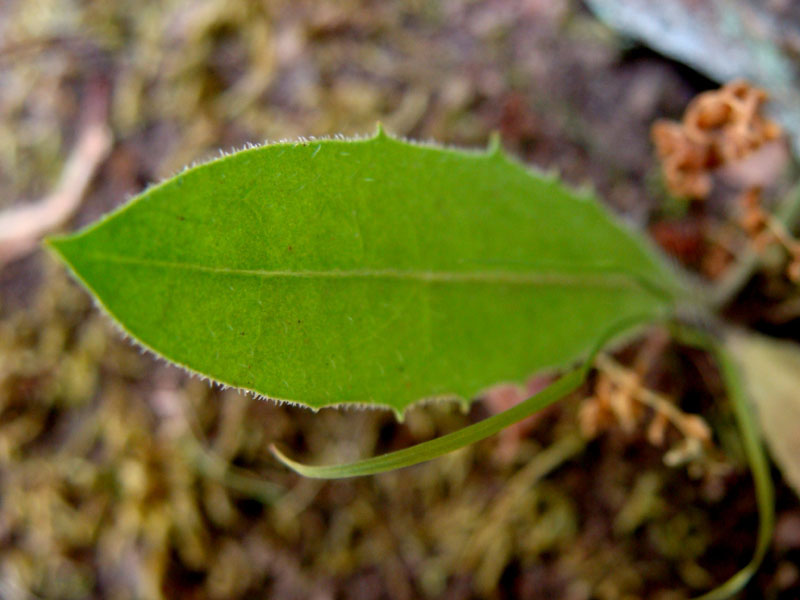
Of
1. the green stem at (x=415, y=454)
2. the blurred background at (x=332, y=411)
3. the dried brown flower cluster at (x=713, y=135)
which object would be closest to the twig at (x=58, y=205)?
the blurred background at (x=332, y=411)

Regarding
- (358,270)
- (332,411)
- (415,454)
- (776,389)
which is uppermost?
(358,270)

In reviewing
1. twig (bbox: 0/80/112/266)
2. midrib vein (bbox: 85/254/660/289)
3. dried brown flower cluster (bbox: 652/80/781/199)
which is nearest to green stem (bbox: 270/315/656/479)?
midrib vein (bbox: 85/254/660/289)

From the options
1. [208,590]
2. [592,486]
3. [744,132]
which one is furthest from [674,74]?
[208,590]

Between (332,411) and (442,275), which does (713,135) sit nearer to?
(442,275)

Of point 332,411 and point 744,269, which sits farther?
point 332,411

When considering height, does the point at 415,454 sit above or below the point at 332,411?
above

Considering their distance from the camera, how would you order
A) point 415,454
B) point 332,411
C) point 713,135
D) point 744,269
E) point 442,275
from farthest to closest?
point 332,411
point 744,269
point 713,135
point 442,275
point 415,454

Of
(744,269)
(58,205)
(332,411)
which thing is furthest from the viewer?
(58,205)

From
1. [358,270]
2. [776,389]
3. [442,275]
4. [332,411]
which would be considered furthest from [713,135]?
[332,411]

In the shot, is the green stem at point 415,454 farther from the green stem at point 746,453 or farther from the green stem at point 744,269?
the green stem at point 744,269
